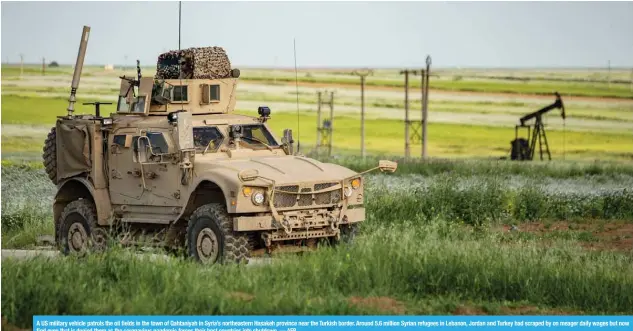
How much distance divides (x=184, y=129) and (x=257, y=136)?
1368 mm

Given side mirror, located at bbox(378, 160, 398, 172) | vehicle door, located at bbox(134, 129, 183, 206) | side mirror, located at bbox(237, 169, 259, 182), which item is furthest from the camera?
vehicle door, located at bbox(134, 129, 183, 206)

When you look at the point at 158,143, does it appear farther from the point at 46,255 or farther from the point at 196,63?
the point at 46,255

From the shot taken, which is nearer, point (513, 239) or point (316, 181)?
point (316, 181)

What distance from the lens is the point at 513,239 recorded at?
22953mm

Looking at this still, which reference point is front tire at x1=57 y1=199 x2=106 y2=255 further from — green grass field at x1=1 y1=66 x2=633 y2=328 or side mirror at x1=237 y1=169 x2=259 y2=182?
side mirror at x1=237 y1=169 x2=259 y2=182

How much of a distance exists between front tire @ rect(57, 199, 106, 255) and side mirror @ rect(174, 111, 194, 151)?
2.15 m

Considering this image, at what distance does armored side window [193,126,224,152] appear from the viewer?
19281mm

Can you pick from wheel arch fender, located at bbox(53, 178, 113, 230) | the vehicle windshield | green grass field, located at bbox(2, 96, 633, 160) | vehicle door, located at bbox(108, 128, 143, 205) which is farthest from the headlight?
green grass field, located at bbox(2, 96, 633, 160)

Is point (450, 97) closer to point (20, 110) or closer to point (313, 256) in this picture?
point (20, 110)

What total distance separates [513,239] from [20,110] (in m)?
42.8

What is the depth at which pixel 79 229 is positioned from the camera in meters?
20.4

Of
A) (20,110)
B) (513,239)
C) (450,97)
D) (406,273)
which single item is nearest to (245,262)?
(406,273)

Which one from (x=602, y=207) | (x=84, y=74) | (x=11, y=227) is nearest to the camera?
(x=11, y=227)

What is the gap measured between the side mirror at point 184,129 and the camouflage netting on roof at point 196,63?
163 cm
